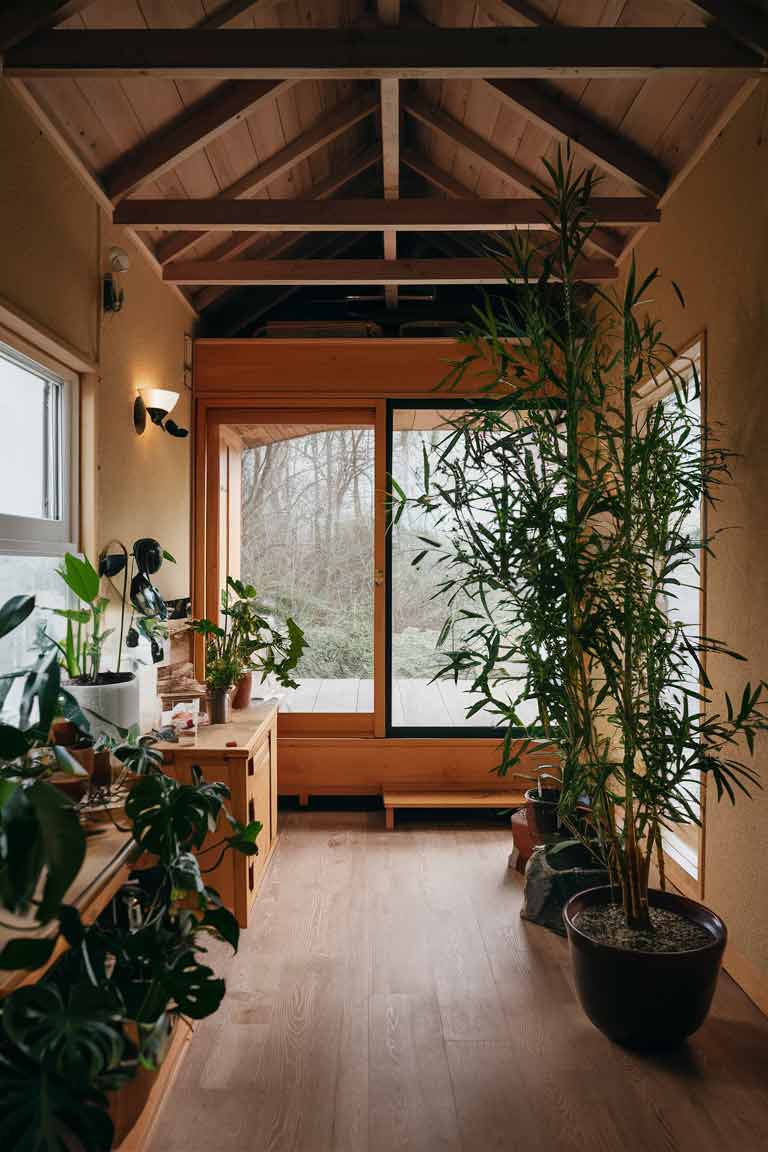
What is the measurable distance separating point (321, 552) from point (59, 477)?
1904 mm

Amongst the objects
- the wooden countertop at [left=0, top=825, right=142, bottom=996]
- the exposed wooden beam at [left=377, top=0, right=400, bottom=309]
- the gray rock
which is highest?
the exposed wooden beam at [left=377, top=0, right=400, bottom=309]

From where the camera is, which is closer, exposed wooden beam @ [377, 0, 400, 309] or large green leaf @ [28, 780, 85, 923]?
large green leaf @ [28, 780, 85, 923]

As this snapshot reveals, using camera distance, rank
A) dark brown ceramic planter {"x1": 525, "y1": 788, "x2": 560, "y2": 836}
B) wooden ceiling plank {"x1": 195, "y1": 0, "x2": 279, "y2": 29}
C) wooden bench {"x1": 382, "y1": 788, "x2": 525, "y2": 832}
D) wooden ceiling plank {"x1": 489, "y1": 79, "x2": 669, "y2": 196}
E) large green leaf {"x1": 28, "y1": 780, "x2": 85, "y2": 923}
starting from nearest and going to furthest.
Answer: large green leaf {"x1": 28, "y1": 780, "x2": 85, "y2": 923}
wooden ceiling plank {"x1": 195, "y1": 0, "x2": 279, "y2": 29}
wooden ceiling plank {"x1": 489, "y1": 79, "x2": 669, "y2": 196}
dark brown ceramic planter {"x1": 525, "y1": 788, "x2": 560, "y2": 836}
wooden bench {"x1": 382, "y1": 788, "x2": 525, "y2": 832}

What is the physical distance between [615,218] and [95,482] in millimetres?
2254

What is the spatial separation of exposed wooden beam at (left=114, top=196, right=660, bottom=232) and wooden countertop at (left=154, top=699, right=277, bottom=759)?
199 centimetres

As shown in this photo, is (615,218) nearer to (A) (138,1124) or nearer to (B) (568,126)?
(B) (568,126)

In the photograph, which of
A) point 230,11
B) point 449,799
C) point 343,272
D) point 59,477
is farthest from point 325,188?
point 449,799

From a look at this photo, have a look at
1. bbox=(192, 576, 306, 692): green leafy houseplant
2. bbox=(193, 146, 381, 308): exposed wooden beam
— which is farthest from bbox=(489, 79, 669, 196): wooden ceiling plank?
bbox=(192, 576, 306, 692): green leafy houseplant

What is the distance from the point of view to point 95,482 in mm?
2859

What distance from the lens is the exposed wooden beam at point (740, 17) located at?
2.19 m

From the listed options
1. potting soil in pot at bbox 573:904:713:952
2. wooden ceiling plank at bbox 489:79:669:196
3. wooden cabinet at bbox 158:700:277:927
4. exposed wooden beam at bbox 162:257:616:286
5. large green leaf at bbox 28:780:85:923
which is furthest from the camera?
exposed wooden beam at bbox 162:257:616:286

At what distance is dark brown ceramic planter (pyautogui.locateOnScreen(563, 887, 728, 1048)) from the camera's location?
206 cm

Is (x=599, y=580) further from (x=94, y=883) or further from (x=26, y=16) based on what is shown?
(x=26, y=16)

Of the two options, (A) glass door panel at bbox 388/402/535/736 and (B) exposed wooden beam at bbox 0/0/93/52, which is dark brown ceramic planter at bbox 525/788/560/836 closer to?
(A) glass door panel at bbox 388/402/535/736
